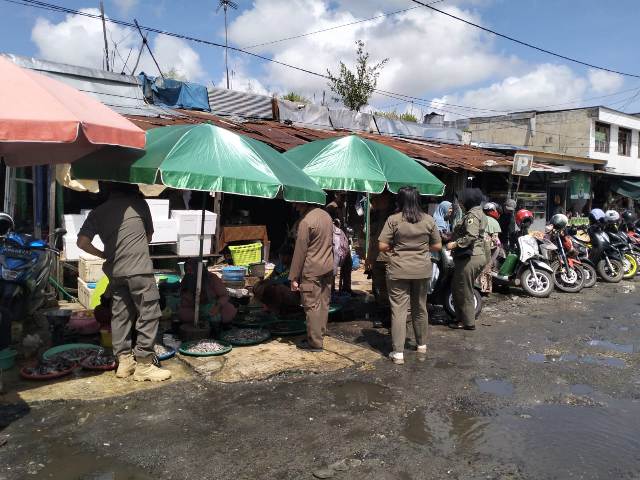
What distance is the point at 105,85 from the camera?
11062mm

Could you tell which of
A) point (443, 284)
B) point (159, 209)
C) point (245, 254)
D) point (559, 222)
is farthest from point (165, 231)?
point (559, 222)

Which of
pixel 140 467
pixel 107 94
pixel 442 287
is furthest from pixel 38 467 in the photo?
pixel 107 94

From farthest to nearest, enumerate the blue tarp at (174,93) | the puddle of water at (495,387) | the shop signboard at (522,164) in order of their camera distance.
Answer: the shop signboard at (522,164)
the blue tarp at (174,93)
the puddle of water at (495,387)

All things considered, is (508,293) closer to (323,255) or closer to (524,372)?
(524,372)

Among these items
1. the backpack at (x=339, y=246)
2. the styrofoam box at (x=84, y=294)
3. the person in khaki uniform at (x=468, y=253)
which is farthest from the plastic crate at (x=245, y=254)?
the person in khaki uniform at (x=468, y=253)

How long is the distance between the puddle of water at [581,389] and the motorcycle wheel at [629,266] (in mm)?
7891

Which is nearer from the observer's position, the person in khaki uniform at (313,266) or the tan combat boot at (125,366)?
the tan combat boot at (125,366)

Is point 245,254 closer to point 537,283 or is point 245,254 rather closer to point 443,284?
point 443,284

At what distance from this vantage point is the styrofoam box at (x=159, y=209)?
28.1 feet

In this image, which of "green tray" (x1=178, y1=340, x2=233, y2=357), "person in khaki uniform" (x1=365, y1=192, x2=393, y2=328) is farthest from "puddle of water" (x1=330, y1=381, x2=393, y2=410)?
"person in khaki uniform" (x1=365, y1=192, x2=393, y2=328)

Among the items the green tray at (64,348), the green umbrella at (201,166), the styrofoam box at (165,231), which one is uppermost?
the green umbrella at (201,166)

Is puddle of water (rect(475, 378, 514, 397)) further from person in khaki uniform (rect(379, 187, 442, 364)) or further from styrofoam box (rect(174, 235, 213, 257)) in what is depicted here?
styrofoam box (rect(174, 235, 213, 257))

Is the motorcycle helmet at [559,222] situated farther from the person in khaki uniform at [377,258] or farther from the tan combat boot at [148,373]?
the tan combat boot at [148,373]

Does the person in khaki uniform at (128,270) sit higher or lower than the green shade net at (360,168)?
lower
